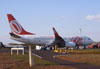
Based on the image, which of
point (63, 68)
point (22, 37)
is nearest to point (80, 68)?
point (63, 68)

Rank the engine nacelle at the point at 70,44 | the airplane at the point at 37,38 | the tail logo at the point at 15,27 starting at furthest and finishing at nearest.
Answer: the engine nacelle at the point at 70,44 < the tail logo at the point at 15,27 < the airplane at the point at 37,38

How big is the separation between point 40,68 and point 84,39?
50.9 m

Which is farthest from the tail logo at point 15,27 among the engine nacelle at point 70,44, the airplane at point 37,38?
the engine nacelle at point 70,44

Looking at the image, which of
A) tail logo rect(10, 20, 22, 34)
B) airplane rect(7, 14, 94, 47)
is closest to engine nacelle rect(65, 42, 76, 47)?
airplane rect(7, 14, 94, 47)

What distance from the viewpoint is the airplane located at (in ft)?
188

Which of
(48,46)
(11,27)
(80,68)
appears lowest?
(80,68)

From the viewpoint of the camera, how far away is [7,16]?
57.0 metres

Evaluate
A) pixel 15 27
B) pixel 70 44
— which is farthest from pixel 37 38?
pixel 70 44

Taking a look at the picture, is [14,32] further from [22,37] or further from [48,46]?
[48,46]

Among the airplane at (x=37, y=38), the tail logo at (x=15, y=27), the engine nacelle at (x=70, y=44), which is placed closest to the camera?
the airplane at (x=37, y=38)

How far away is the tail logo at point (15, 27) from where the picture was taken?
57.6m

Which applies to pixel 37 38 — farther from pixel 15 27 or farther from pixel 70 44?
pixel 70 44

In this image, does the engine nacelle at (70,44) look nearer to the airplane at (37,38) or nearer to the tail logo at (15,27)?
the airplane at (37,38)

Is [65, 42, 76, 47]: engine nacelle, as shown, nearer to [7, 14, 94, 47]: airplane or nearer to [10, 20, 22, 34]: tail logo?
[7, 14, 94, 47]: airplane
